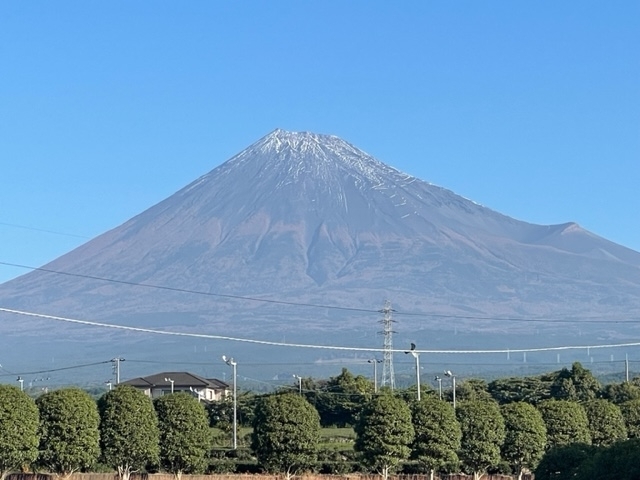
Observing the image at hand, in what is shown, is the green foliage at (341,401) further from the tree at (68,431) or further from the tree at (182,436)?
the tree at (68,431)

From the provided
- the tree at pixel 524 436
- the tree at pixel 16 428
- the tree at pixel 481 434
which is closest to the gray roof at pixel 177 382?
the tree at pixel 481 434

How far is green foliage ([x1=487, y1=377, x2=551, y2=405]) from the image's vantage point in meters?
82.9

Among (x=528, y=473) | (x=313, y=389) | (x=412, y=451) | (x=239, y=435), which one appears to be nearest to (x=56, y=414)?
(x=412, y=451)

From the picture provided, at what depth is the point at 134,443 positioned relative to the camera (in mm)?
44781

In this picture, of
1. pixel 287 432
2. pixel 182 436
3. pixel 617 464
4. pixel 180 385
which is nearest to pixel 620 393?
pixel 287 432

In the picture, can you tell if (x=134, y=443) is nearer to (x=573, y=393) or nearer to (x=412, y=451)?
(x=412, y=451)

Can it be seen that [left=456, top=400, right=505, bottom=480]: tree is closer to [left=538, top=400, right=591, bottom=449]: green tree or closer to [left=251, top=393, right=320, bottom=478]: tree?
[left=538, top=400, right=591, bottom=449]: green tree

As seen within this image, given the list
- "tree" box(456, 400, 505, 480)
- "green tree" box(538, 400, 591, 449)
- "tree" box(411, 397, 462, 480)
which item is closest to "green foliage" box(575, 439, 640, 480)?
"tree" box(411, 397, 462, 480)

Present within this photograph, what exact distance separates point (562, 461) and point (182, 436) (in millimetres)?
16829

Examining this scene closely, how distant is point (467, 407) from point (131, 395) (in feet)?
44.9

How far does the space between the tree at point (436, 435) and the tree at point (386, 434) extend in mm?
613

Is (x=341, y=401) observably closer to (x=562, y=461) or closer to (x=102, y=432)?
(x=102, y=432)

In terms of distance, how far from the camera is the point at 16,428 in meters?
41.6

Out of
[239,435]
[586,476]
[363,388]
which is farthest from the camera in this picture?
[363,388]
